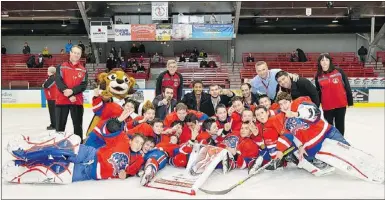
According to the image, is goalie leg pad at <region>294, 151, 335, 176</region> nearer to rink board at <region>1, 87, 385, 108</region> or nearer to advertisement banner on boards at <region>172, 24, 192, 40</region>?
rink board at <region>1, 87, 385, 108</region>

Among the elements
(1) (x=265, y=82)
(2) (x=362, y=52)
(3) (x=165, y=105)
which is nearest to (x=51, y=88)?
(3) (x=165, y=105)

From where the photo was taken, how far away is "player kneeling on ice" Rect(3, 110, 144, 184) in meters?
3.28

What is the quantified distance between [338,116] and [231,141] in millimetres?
1376

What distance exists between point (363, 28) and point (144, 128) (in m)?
14.3

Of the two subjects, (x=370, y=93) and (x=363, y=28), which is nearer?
(x=370, y=93)

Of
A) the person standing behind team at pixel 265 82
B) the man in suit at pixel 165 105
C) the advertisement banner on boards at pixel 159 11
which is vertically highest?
the advertisement banner on boards at pixel 159 11

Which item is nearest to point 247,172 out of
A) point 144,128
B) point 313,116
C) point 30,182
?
point 313,116

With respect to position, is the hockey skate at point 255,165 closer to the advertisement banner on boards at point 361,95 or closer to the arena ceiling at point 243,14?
the advertisement banner on boards at point 361,95

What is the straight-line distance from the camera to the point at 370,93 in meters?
11.4

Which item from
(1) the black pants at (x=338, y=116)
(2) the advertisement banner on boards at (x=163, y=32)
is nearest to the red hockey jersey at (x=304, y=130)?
(1) the black pants at (x=338, y=116)

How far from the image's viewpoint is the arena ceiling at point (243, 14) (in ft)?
49.0

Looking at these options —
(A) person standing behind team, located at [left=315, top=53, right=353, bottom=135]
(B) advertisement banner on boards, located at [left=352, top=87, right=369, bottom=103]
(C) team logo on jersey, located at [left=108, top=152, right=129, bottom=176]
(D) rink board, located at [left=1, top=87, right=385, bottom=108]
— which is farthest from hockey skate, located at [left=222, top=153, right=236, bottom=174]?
(B) advertisement banner on boards, located at [left=352, top=87, right=369, bottom=103]

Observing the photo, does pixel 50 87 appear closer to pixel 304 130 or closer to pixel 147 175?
pixel 147 175

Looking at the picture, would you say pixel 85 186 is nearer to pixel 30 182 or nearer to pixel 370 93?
pixel 30 182
